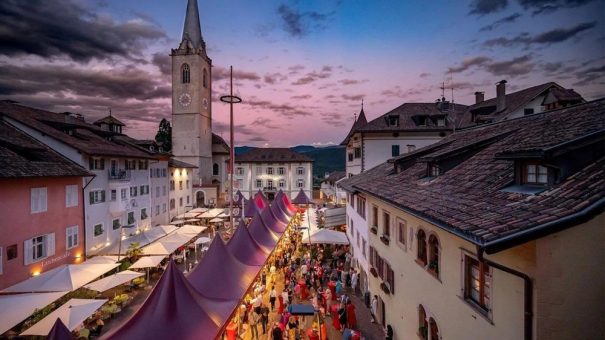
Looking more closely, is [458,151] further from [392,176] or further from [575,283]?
[575,283]

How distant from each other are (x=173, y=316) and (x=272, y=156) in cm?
5879

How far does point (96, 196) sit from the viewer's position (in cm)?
2503

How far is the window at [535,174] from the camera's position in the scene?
5.90 meters

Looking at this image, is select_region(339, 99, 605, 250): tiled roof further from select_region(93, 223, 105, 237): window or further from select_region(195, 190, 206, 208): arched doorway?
select_region(195, 190, 206, 208): arched doorway

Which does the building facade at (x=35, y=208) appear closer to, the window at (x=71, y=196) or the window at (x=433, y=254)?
the window at (x=71, y=196)

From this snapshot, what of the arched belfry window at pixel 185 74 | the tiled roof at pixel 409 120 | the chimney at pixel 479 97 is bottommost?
the tiled roof at pixel 409 120

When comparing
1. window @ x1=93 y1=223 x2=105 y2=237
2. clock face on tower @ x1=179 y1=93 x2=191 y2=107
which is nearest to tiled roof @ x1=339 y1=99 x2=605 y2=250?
window @ x1=93 y1=223 x2=105 y2=237

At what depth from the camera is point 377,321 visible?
48.4ft

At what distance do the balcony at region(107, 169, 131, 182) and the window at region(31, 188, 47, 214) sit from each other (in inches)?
288

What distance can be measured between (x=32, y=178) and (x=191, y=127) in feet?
143

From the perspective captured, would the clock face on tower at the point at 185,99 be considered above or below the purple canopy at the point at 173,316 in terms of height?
above

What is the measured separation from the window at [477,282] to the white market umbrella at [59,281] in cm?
1569

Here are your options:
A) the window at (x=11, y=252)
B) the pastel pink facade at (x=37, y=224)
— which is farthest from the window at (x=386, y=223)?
the window at (x=11, y=252)

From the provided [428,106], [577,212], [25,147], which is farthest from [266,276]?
[428,106]
